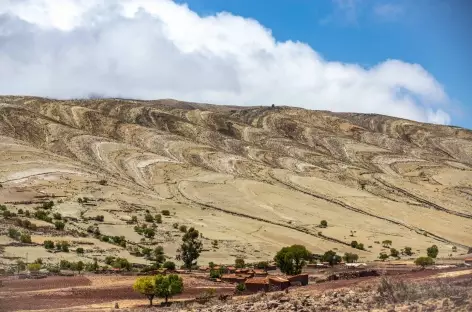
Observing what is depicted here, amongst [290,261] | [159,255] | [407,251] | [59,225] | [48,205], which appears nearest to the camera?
[290,261]

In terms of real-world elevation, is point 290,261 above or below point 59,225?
below

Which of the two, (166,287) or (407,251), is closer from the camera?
(166,287)

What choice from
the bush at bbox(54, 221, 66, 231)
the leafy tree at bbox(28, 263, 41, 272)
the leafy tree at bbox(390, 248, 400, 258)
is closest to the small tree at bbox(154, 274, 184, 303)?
the leafy tree at bbox(28, 263, 41, 272)

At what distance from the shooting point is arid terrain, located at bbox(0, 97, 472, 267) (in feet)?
224

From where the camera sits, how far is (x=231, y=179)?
97000mm

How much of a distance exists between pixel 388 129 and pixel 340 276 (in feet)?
399

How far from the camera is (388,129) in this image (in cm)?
15462

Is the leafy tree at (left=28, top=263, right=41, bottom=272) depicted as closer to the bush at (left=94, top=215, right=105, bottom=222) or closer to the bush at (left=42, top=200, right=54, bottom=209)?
Result: the bush at (left=94, top=215, right=105, bottom=222)

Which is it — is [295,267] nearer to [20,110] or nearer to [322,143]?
[20,110]

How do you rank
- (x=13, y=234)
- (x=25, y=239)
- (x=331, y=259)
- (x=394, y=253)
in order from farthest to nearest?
(x=394, y=253)
(x=331, y=259)
(x=13, y=234)
(x=25, y=239)

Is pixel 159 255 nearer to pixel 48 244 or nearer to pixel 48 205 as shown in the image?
pixel 48 244

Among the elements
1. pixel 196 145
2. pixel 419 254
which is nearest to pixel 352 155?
pixel 196 145

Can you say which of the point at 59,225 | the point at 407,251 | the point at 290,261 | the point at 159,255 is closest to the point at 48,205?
the point at 59,225

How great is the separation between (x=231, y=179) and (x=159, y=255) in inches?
1661
